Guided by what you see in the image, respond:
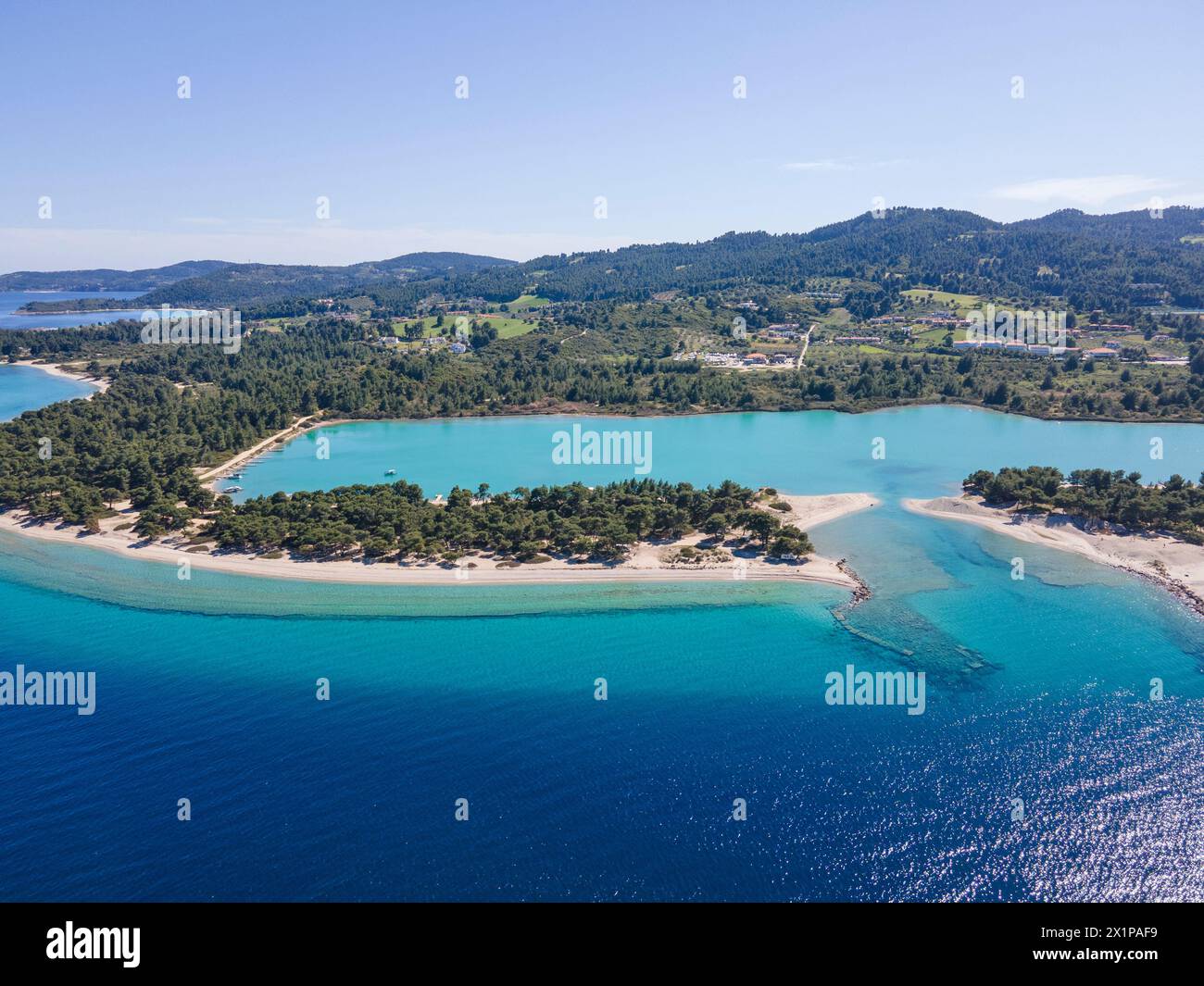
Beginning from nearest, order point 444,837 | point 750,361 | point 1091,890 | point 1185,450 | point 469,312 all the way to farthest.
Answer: point 1091,890 → point 444,837 → point 1185,450 → point 750,361 → point 469,312

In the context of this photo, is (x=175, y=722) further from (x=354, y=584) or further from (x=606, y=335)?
(x=606, y=335)

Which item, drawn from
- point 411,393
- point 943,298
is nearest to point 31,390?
point 411,393

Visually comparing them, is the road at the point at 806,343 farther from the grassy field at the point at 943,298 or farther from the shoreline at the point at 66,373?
the shoreline at the point at 66,373

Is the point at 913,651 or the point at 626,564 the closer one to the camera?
the point at 913,651

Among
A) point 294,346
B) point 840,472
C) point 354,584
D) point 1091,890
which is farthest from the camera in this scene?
point 294,346

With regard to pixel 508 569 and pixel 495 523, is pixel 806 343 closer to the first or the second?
pixel 495 523

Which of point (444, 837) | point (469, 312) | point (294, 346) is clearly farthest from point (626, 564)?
point (469, 312)

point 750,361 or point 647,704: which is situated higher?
point 750,361
